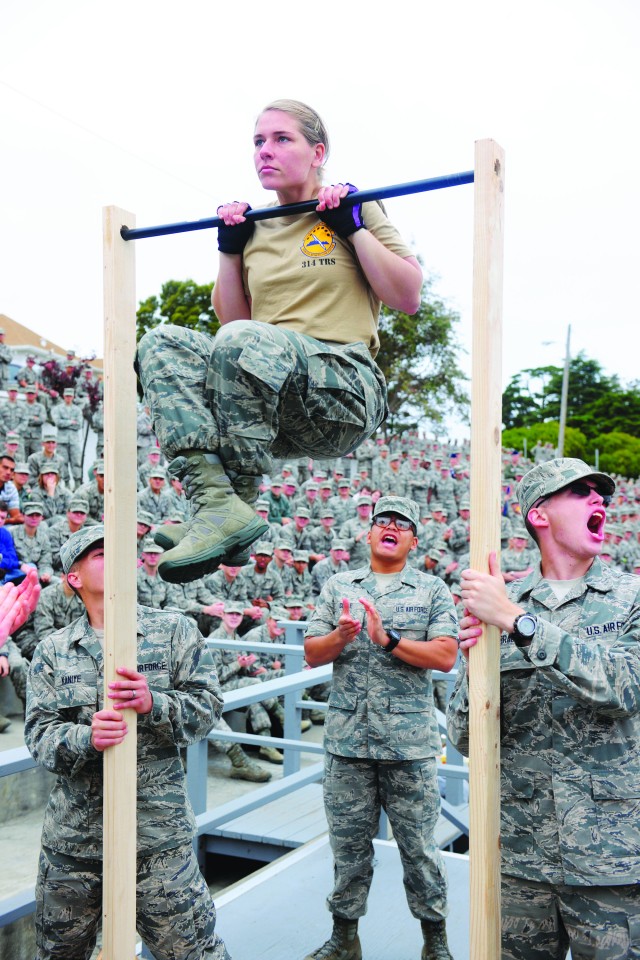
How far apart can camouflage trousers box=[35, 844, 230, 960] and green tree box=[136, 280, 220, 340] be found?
26889 millimetres

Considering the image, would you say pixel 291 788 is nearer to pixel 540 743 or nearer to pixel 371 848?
pixel 371 848

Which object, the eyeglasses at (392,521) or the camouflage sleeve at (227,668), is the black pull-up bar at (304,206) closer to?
the eyeglasses at (392,521)

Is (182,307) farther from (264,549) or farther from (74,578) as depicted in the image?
(74,578)

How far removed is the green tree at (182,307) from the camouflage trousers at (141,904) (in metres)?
26.9

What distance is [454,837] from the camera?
Result: 5871 millimetres

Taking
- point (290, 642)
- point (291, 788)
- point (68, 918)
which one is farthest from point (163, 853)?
point (290, 642)

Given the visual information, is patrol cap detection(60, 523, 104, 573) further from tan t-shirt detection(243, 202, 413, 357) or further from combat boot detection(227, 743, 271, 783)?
combat boot detection(227, 743, 271, 783)

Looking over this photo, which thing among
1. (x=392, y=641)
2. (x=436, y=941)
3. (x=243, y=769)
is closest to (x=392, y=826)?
(x=436, y=941)

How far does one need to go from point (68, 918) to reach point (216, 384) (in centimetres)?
189

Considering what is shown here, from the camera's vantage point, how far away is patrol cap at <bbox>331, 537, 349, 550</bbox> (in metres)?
10.4

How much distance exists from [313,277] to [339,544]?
27.3 feet

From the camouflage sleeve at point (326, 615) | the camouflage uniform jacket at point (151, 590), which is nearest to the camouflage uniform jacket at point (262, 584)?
the camouflage uniform jacket at point (151, 590)

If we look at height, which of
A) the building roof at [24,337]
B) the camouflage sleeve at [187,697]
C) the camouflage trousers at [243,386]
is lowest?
the camouflage sleeve at [187,697]

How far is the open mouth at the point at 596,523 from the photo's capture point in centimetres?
268
